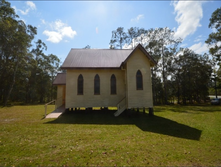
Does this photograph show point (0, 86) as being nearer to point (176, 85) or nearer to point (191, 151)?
point (191, 151)

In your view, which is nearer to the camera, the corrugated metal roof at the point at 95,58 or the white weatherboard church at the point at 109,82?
the white weatherboard church at the point at 109,82

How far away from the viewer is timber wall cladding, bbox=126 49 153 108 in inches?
492

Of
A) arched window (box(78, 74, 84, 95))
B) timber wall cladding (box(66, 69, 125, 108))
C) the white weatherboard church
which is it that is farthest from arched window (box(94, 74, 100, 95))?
arched window (box(78, 74, 84, 95))

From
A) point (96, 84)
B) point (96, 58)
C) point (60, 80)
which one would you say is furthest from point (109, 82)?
point (60, 80)

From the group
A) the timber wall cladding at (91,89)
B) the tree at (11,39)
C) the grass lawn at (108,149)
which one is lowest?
the grass lawn at (108,149)

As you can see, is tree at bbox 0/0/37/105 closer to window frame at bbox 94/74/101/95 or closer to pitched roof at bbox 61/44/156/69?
pitched roof at bbox 61/44/156/69

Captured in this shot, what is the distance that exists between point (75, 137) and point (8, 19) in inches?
1281

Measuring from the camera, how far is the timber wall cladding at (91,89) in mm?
13797

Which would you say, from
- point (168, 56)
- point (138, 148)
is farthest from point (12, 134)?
point (168, 56)

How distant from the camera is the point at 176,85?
38625 millimetres

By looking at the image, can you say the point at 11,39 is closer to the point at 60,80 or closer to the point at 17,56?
the point at 17,56

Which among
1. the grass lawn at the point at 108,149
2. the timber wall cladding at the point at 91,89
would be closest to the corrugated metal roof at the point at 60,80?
the timber wall cladding at the point at 91,89

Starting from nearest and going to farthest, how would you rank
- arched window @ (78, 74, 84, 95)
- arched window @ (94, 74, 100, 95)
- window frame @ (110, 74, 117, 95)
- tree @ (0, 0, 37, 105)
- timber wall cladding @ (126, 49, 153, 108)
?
1. timber wall cladding @ (126, 49, 153, 108)
2. arched window @ (78, 74, 84, 95)
3. arched window @ (94, 74, 100, 95)
4. window frame @ (110, 74, 117, 95)
5. tree @ (0, 0, 37, 105)

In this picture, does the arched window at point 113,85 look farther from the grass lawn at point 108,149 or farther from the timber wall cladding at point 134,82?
the grass lawn at point 108,149
